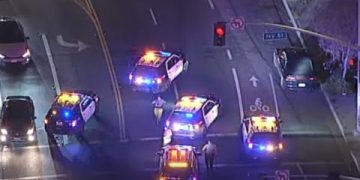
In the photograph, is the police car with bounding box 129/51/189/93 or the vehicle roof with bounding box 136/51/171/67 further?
the vehicle roof with bounding box 136/51/171/67

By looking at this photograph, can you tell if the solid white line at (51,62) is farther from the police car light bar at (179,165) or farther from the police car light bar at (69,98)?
the police car light bar at (179,165)

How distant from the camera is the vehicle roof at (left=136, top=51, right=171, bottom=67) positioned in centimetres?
5725

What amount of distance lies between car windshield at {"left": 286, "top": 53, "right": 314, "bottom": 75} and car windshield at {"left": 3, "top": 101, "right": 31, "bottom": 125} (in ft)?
50.3

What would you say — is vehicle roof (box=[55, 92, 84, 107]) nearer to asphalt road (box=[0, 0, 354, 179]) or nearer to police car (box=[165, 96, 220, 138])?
asphalt road (box=[0, 0, 354, 179])

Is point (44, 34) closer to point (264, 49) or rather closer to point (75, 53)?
point (75, 53)

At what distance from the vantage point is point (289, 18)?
6612 cm

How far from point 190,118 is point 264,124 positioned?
145 inches

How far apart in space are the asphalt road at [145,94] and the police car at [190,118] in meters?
1.00

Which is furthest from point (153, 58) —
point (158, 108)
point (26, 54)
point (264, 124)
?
point (264, 124)

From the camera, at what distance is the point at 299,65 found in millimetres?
59219

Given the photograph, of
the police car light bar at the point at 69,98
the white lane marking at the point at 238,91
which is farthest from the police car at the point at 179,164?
the white lane marking at the point at 238,91

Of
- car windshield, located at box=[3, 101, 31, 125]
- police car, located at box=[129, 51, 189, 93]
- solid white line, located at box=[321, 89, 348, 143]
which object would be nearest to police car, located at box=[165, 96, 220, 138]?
police car, located at box=[129, 51, 189, 93]

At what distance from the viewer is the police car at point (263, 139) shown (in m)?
50.5

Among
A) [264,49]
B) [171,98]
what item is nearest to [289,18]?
[264,49]
